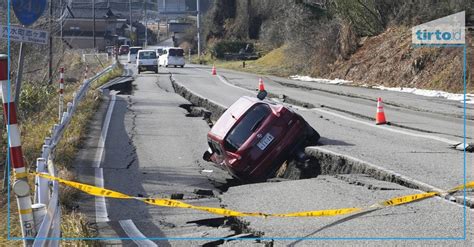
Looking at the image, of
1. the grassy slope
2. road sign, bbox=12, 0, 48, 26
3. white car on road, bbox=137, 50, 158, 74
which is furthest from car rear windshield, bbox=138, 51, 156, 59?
road sign, bbox=12, 0, 48, 26

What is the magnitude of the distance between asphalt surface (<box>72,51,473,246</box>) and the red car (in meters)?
0.50

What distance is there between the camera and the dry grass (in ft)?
21.0

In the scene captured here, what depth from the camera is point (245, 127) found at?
1012 centimetres

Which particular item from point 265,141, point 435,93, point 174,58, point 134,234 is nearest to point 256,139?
point 265,141

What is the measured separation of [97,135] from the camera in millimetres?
13969

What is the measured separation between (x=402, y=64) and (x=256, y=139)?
835 inches

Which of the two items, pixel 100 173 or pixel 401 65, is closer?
pixel 100 173

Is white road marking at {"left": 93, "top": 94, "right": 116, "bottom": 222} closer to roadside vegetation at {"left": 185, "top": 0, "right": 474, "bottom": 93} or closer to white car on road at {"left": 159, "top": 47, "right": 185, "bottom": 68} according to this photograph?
roadside vegetation at {"left": 185, "top": 0, "right": 474, "bottom": 93}

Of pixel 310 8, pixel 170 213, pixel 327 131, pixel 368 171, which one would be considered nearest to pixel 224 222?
pixel 170 213

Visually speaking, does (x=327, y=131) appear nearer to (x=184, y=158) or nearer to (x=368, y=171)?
(x=184, y=158)

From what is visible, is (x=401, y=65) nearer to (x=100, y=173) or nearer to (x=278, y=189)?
(x=100, y=173)

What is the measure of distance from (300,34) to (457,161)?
32722 mm

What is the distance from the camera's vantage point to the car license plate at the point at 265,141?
32.2ft

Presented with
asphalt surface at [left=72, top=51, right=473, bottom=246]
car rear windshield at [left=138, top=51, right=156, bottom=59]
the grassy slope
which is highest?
car rear windshield at [left=138, top=51, right=156, bottom=59]
